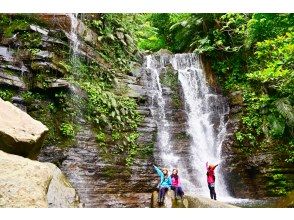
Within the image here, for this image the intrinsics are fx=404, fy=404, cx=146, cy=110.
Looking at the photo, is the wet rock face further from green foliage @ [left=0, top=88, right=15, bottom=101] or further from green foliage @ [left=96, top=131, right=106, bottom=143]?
green foliage @ [left=0, top=88, right=15, bottom=101]

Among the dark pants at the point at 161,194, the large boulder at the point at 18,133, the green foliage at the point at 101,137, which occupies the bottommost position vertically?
the dark pants at the point at 161,194

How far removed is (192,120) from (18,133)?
5.45 meters

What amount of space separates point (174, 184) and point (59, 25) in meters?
4.61

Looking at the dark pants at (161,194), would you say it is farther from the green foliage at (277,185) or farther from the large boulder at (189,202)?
the green foliage at (277,185)

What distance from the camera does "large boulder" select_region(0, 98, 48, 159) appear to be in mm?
4848

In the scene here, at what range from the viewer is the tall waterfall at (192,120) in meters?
8.62

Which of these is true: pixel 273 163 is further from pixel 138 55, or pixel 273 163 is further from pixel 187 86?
pixel 138 55

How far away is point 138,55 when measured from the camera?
11.3 metres

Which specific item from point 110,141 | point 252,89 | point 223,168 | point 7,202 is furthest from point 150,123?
point 7,202

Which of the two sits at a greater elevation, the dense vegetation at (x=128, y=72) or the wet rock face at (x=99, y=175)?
the dense vegetation at (x=128, y=72)

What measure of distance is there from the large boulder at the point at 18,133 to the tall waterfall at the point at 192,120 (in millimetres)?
3900

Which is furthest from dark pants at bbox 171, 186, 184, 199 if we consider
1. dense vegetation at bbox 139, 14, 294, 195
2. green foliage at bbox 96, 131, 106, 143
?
green foliage at bbox 96, 131, 106, 143

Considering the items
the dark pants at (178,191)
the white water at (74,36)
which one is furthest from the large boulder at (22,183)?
the white water at (74,36)

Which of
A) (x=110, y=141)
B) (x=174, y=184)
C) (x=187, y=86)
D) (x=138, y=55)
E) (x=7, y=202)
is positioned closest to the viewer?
(x=7, y=202)
